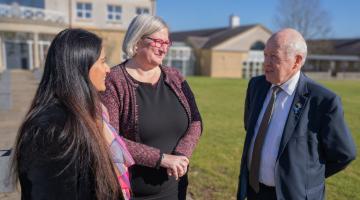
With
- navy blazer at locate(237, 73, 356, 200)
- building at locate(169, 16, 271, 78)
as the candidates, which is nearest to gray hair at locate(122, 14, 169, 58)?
navy blazer at locate(237, 73, 356, 200)

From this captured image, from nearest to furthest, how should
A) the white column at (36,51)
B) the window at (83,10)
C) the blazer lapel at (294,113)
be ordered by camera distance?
the blazer lapel at (294,113)
the white column at (36,51)
the window at (83,10)

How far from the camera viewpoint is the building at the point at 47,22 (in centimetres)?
2850

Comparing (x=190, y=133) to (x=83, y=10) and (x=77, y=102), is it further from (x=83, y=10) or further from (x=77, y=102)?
(x=83, y=10)

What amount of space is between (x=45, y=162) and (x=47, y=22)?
31260mm

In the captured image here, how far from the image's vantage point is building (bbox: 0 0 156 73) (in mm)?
28503

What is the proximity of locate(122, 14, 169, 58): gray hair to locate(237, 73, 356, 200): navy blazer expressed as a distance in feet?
3.93

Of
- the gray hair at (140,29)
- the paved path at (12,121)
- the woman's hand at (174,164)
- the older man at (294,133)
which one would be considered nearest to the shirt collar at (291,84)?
the older man at (294,133)

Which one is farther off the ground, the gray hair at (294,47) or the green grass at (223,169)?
the gray hair at (294,47)

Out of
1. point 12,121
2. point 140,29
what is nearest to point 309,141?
point 140,29

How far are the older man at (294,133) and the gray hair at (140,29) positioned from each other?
90 cm

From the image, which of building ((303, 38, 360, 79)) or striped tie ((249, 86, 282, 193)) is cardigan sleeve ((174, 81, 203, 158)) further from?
building ((303, 38, 360, 79))

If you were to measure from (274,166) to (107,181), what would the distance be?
1433mm

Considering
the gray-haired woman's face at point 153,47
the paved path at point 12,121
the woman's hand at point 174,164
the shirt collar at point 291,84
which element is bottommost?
the paved path at point 12,121

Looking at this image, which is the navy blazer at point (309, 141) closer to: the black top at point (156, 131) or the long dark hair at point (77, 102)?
the black top at point (156, 131)
